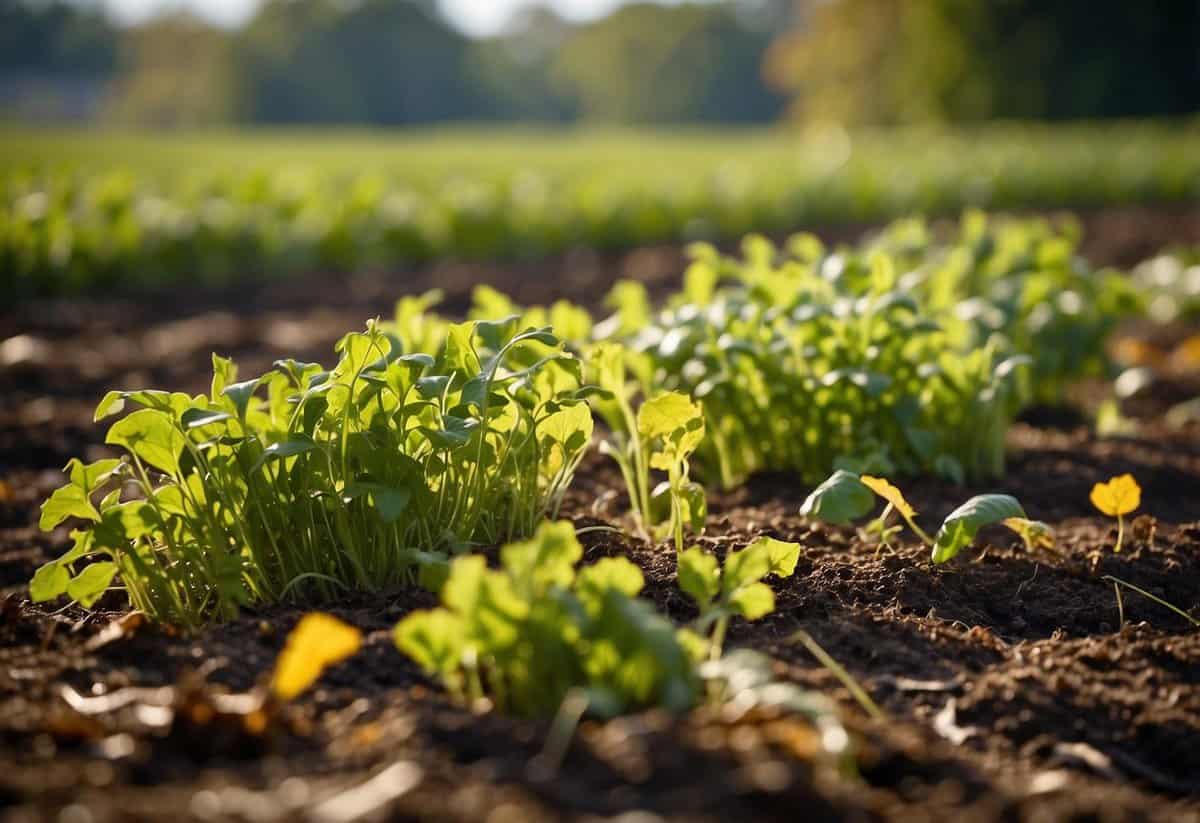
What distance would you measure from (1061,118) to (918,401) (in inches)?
1351

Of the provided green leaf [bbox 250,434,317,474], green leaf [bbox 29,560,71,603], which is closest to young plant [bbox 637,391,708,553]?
green leaf [bbox 250,434,317,474]

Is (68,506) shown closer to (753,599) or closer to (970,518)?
(753,599)

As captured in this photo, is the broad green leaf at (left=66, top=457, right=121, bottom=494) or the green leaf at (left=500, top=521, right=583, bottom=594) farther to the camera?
the broad green leaf at (left=66, top=457, right=121, bottom=494)

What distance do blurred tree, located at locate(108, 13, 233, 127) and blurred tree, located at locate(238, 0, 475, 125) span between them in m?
1.51

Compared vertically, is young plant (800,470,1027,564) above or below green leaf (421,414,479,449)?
below

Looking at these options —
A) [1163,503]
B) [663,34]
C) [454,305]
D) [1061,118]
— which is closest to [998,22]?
[1061,118]

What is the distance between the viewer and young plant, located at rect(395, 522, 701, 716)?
143 cm

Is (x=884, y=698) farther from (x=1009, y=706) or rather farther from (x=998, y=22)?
(x=998, y=22)

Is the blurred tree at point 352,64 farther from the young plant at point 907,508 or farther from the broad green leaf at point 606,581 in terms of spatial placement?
the broad green leaf at point 606,581

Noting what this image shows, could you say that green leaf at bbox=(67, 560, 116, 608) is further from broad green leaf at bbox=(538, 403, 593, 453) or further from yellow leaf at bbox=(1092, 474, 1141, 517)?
yellow leaf at bbox=(1092, 474, 1141, 517)

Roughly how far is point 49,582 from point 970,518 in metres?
1.68

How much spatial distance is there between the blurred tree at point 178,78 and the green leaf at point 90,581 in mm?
53989

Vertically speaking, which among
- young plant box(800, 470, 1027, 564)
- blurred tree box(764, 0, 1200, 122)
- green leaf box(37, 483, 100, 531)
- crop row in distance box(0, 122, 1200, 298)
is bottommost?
young plant box(800, 470, 1027, 564)

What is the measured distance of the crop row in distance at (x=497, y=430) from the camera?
6.52 feet
